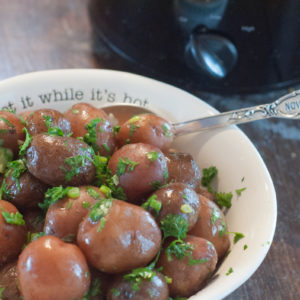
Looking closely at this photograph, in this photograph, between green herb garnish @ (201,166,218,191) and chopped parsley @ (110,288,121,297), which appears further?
green herb garnish @ (201,166,218,191)

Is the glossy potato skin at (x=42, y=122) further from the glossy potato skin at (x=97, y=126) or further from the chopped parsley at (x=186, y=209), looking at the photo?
the chopped parsley at (x=186, y=209)

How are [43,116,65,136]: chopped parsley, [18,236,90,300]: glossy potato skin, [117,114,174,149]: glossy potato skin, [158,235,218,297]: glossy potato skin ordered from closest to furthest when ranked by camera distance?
1. [18,236,90,300]: glossy potato skin
2. [158,235,218,297]: glossy potato skin
3. [43,116,65,136]: chopped parsley
4. [117,114,174,149]: glossy potato skin

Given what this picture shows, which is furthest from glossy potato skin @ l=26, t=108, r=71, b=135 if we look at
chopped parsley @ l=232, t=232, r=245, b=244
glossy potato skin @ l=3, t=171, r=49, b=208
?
chopped parsley @ l=232, t=232, r=245, b=244

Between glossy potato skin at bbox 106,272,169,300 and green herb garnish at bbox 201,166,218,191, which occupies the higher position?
glossy potato skin at bbox 106,272,169,300

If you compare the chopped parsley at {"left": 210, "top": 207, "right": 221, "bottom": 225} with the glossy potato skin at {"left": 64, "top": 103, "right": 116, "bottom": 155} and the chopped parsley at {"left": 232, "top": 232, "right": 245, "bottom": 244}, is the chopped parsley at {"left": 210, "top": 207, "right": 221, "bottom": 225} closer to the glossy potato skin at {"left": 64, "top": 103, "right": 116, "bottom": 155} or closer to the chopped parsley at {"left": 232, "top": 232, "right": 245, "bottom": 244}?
the chopped parsley at {"left": 232, "top": 232, "right": 245, "bottom": 244}

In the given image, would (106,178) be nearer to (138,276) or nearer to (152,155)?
(152,155)

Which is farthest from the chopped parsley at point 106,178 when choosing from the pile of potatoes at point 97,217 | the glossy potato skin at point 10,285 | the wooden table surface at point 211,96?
the wooden table surface at point 211,96

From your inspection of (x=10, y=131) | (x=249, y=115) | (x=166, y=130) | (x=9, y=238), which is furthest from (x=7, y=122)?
(x=249, y=115)
